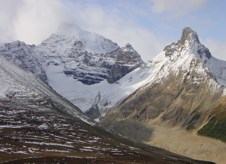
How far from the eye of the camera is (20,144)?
6422 inches

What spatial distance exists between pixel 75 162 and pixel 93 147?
51.0m

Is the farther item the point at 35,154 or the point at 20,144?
the point at 20,144

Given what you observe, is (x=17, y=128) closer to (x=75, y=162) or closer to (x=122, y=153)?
(x=122, y=153)


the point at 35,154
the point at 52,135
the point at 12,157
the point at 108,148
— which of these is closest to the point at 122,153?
the point at 108,148

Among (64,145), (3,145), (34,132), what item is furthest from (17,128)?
(3,145)

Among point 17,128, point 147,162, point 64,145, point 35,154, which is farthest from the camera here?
point 17,128

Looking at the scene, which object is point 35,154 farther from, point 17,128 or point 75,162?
point 17,128

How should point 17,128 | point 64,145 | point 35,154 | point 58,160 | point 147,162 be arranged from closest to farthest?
point 58,160 → point 35,154 → point 147,162 → point 64,145 → point 17,128

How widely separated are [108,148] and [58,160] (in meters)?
57.3

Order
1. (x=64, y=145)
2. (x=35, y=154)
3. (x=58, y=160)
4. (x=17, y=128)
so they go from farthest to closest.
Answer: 1. (x=17, y=128)
2. (x=64, y=145)
3. (x=35, y=154)
4. (x=58, y=160)

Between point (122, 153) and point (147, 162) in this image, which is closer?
point (147, 162)

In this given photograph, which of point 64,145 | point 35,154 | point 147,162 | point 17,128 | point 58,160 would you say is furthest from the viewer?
point 17,128

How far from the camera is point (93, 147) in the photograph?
18538 cm

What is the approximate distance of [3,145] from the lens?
15462 cm
